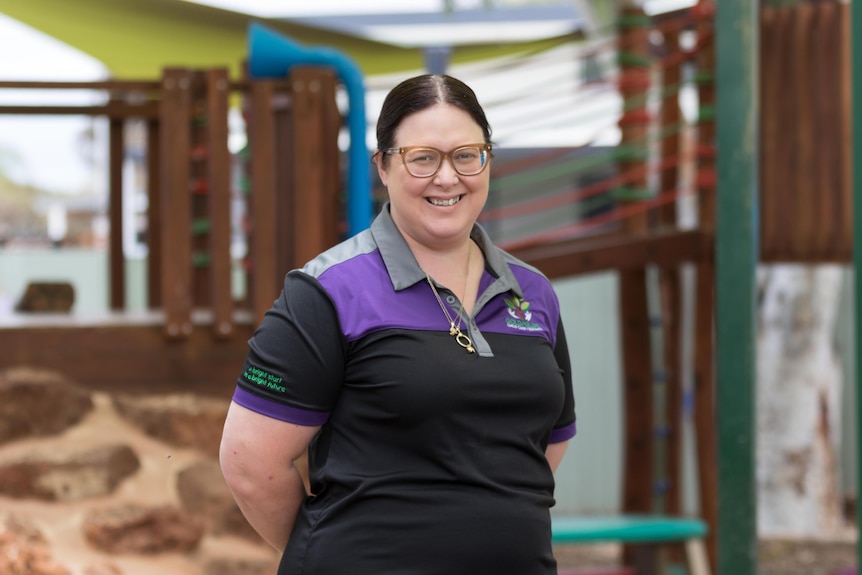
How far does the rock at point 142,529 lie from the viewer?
354 cm

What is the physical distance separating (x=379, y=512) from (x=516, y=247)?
3437 millimetres

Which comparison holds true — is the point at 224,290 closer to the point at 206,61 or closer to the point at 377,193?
the point at 377,193

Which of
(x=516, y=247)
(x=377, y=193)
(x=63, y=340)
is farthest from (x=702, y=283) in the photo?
(x=63, y=340)

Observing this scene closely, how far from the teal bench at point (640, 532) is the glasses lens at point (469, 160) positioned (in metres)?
2.94

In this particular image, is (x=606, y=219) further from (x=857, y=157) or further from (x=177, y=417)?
(x=177, y=417)

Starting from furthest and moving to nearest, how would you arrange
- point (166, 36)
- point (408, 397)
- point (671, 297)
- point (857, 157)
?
point (166, 36)
point (671, 297)
point (857, 157)
point (408, 397)

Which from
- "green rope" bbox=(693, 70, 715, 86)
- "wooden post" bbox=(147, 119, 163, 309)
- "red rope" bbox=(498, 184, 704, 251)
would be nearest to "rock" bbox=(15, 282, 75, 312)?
"wooden post" bbox=(147, 119, 163, 309)

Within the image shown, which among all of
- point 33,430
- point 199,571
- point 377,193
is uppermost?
point 377,193

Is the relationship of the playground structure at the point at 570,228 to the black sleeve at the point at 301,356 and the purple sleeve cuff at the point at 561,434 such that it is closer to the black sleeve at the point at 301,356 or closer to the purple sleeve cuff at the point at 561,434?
the purple sleeve cuff at the point at 561,434

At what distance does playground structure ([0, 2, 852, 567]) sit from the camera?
12.5 ft

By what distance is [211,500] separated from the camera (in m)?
3.71

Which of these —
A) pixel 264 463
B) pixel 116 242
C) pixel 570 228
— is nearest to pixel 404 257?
pixel 264 463

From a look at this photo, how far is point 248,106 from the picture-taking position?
403 cm

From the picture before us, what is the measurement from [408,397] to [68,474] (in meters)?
2.29
